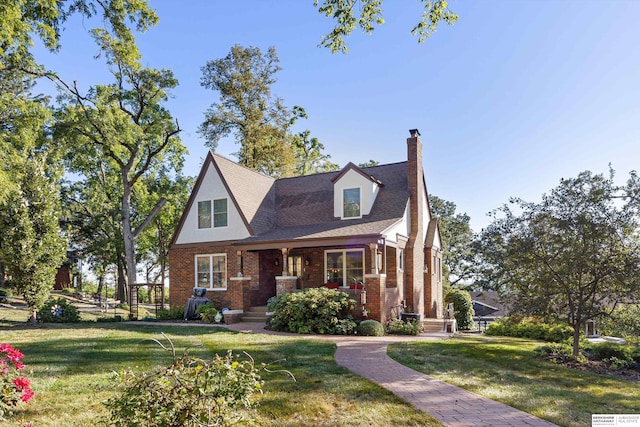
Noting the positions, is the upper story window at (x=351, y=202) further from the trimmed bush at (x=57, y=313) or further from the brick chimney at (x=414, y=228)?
the trimmed bush at (x=57, y=313)

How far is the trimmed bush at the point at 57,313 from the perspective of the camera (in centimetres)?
1688

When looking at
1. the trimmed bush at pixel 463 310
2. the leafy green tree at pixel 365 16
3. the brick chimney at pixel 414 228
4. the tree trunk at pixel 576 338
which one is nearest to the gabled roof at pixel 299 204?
the brick chimney at pixel 414 228

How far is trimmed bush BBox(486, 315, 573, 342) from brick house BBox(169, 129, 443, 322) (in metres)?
2.97

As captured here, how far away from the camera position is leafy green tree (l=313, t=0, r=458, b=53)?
7727 millimetres

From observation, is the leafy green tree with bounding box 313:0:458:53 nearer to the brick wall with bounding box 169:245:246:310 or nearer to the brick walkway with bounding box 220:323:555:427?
the brick walkway with bounding box 220:323:555:427

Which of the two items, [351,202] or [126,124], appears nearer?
[351,202]

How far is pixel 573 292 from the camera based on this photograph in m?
10.8

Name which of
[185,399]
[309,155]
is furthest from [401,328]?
[309,155]

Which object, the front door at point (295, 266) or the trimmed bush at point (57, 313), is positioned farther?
the front door at point (295, 266)

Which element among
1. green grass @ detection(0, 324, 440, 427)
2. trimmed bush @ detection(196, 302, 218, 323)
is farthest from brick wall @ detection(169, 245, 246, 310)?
green grass @ detection(0, 324, 440, 427)

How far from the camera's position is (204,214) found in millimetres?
19594

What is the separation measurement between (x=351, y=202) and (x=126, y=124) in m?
15.7

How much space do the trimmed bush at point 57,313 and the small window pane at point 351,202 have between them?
1196cm

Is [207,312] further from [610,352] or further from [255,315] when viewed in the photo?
[610,352]
